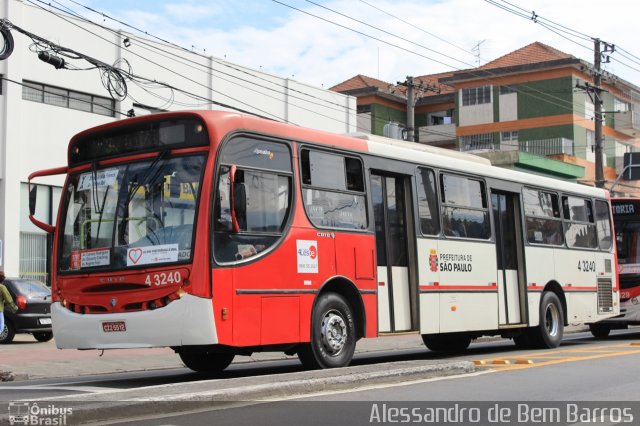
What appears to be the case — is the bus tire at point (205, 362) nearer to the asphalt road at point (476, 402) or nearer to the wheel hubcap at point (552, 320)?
the asphalt road at point (476, 402)

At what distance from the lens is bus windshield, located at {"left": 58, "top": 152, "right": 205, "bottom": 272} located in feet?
36.3

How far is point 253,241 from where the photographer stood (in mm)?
11461

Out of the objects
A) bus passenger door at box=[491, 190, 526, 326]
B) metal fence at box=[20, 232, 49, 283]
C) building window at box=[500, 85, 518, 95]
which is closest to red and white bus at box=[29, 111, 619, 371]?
bus passenger door at box=[491, 190, 526, 326]

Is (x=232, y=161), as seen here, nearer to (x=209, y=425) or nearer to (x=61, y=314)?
(x=61, y=314)

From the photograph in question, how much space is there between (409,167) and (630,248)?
33.8 ft

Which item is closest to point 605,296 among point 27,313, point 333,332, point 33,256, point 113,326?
point 333,332

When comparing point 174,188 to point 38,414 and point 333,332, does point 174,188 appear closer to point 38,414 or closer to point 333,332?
point 333,332

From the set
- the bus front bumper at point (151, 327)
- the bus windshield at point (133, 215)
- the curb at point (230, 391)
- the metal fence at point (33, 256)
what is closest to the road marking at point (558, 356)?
the curb at point (230, 391)

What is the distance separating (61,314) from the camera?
11.7 meters

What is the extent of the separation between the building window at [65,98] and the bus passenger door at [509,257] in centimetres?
1629

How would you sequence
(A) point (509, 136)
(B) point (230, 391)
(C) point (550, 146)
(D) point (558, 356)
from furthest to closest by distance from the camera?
(A) point (509, 136) < (C) point (550, 146) < (D) point (558, 356) < (B) point (230, 391)

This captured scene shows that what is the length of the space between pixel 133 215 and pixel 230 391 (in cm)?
303

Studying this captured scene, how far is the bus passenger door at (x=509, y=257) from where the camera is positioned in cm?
1672

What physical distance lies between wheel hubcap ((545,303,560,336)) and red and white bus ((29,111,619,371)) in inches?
109
